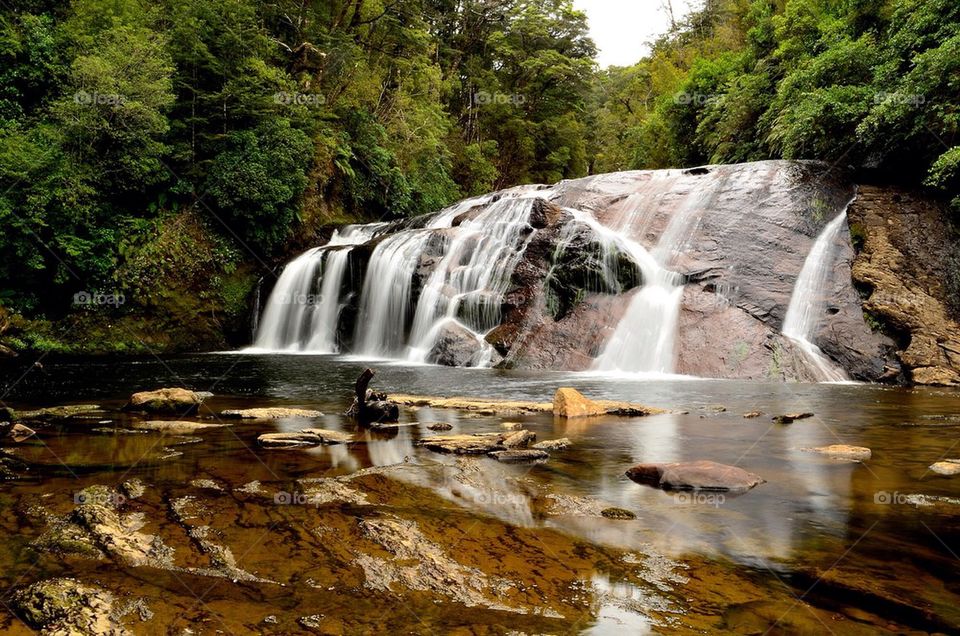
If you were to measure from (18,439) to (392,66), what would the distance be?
1051 inches

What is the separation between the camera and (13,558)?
9.16 ft

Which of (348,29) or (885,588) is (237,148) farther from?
(885,588)

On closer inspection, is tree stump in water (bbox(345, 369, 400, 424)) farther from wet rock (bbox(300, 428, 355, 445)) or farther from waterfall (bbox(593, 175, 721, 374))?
waterfall (bbox(593, 175, 721, 374))

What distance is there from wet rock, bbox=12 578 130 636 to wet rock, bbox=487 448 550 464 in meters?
3.13

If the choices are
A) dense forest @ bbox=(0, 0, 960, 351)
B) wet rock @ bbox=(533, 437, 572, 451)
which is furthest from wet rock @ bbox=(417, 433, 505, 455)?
dense forest @ bbox=(0, 0, 960, 351)

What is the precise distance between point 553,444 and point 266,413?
3.62 metres

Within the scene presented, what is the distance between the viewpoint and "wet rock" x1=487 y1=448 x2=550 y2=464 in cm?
504

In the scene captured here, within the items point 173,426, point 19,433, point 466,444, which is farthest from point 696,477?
point 19,433

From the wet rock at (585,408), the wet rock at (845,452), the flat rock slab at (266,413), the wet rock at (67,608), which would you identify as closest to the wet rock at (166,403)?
the flat rock slab at (266,413)

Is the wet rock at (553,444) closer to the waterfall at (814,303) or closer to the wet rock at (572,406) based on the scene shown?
the wet rock at (572,406)

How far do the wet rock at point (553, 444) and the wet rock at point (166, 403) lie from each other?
4.50m

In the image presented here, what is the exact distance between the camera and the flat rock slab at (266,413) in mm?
6906

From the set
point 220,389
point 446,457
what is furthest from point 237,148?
point 446,457

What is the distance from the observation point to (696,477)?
429 cm
